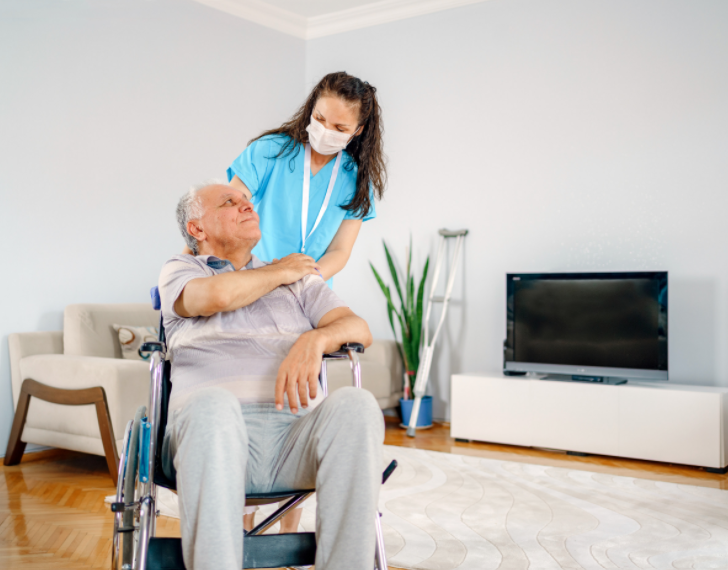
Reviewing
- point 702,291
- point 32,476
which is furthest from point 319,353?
point 702,291

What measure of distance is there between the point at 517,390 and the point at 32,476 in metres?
2.54

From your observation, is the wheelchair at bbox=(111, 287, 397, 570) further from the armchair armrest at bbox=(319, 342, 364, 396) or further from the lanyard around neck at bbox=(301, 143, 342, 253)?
the lanyard around neck at bbox=(301, 143, 342, 253)

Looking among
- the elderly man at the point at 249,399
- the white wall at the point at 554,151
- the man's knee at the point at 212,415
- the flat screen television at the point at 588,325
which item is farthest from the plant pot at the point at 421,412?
the man's knee at the point at 212,415

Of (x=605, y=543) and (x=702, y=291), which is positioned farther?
(x=702, y=291)

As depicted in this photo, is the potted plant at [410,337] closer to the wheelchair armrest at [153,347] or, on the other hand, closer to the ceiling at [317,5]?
the ceiling at [317,5]

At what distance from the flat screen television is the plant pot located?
0.63m

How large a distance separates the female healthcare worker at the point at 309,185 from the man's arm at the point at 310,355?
1.42ft

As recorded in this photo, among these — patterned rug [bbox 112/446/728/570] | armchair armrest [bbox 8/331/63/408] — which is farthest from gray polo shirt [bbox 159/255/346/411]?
armchair armrest [bbox 8/331/63/408]

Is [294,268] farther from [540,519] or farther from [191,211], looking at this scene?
[540,519]

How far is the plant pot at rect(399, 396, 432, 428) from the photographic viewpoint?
15.1 ft

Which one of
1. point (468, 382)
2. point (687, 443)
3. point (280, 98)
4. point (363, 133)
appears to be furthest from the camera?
point (280, 98)

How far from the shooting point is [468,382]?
4.21 meters

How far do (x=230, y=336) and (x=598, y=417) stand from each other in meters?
2.72

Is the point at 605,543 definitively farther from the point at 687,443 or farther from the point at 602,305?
the point at 602,305
